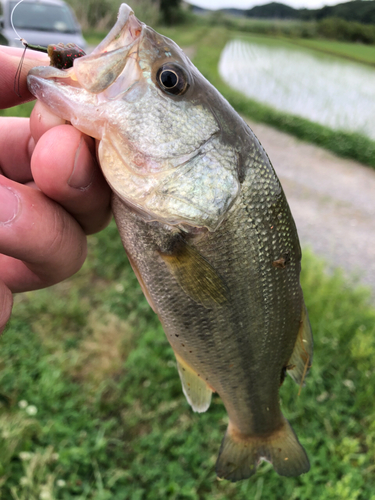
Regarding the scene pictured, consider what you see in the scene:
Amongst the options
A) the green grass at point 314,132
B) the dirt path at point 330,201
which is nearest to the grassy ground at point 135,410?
the dirt path at point 330,201

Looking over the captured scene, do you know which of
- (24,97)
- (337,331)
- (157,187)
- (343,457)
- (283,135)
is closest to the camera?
(157,187)

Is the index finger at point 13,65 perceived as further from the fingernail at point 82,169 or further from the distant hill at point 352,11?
the distant hill at point 352,11

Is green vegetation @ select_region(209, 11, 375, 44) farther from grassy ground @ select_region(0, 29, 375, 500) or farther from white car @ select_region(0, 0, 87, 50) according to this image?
grassy ground @ select_region(0, 29, 375, 500)

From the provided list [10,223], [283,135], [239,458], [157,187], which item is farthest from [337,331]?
[283,135]

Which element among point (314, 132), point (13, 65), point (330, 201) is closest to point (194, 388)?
point (13, 65)

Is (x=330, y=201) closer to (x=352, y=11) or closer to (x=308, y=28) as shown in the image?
(x=352, y=11)

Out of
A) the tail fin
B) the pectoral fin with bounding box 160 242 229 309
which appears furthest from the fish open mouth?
the tail fin

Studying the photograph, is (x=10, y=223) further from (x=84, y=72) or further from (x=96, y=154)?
(x=84, y=72)
